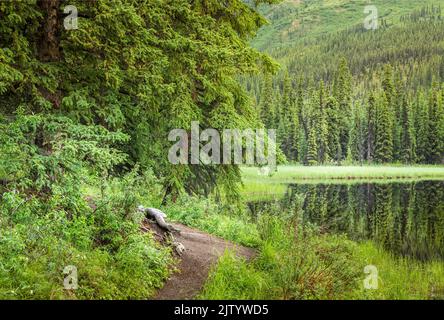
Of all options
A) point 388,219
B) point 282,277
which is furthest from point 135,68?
point 388,219

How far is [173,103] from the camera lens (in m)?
13.2

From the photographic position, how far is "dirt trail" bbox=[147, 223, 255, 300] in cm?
766

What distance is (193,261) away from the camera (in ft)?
28.9

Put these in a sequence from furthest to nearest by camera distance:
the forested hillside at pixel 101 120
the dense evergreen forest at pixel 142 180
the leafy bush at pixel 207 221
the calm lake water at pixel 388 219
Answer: the calm lake water at pixel 388 219 < the leafy bush at pixel 207 221 < the dense evergreen forest at pixel 142 180 < the forested hillside at pixel 101 120

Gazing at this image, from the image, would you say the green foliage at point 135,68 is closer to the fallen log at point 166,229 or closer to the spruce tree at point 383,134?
the fallen log at point 166,229

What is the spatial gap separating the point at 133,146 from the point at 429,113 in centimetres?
8233

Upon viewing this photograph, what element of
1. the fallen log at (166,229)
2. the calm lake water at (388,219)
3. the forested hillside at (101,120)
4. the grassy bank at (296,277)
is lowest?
the calm lake water at (388,219)

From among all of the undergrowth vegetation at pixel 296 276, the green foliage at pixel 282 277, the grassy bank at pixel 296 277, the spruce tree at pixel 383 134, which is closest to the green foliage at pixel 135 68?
the undergrowth vegetation at pixel 296 276

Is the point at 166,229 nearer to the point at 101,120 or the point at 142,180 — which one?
the point at 142,180

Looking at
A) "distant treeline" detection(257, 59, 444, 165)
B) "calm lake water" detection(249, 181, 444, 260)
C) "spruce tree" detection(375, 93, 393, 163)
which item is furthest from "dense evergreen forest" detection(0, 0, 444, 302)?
"distant treeline" detection(257, 59, 444, 165)

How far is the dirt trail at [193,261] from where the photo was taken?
7.66 meters

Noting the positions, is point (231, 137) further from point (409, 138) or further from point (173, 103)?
point (409, 138)

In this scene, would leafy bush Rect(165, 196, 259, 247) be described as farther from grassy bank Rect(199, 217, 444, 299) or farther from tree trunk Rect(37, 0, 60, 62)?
tree trunk Rect(37, 0, 60, 62)
